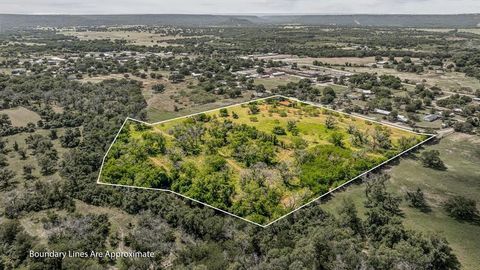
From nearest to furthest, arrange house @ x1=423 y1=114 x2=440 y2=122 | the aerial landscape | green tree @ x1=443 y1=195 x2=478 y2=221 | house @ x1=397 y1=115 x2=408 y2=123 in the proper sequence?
the aerial landscape → green tree @ x1=443 y1=195 x2=478 y2=221 → house @ x1=397 y1=115 x2=408 y2=123 → house @ x1=423 y1=114 x2=440 y2=122

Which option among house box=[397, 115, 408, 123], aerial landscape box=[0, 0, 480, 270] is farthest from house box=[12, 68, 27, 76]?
house box=[397, 115, 408, 123]

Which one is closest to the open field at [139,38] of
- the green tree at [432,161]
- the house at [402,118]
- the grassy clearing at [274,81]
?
the grassy clearing at [274,81]

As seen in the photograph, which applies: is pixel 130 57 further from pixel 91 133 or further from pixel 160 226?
pixel 160 226

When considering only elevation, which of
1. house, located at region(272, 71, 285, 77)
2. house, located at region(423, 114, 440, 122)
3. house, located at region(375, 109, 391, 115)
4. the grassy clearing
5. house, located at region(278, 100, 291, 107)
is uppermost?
house, located at region(278, 100, 291, 107)

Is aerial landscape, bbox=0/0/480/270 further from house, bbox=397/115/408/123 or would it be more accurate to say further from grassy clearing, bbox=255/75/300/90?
grassy clearing, bbox=255/75/300/90

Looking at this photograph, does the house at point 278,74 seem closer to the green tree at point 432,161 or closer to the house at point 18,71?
the green tree at point 432,161

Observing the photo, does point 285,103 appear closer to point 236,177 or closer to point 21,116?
point 236,177
